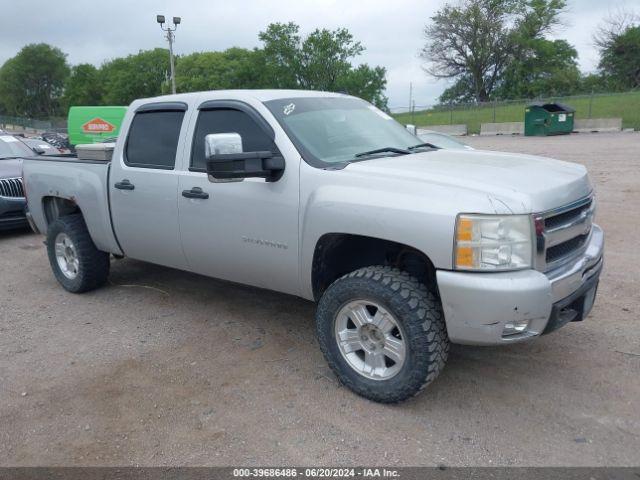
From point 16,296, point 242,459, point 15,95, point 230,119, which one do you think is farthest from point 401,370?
point 15,95

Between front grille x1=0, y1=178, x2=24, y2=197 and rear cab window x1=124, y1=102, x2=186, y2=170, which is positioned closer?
rear cab window x1=124, y1=102, x2=186, y2=170

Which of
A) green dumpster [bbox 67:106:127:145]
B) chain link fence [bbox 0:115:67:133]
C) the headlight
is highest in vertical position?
chain link fence [bbox 0:115:67:133]

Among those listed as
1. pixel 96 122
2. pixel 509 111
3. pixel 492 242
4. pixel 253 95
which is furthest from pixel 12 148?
pixel 509 111

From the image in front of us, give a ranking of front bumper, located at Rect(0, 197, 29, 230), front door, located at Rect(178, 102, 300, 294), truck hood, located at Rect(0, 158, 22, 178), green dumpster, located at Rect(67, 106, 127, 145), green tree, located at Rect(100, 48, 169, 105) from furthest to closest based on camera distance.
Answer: green tree, located at Rect(100, 48, 169, 105) < green dumpster, located at Rect(67, 106, 127, 145) < truck hood, located at Rect(0, 158, 22, 178) < front bumper, located at Rect(0, 197, 29, 230) < front door, located at Rect(178, 102, 300, 294)

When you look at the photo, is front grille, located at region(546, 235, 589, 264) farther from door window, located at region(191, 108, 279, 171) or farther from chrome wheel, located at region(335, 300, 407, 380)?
door window, located at region(191, 108, 279, 171)

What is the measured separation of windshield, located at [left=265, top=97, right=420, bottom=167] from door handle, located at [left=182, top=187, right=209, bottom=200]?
0.81 m

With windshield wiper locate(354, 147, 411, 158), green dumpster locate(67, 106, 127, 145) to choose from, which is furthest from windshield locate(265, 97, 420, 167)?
green dumpster locate(67, 106, 127, 145)

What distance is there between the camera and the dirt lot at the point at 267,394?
317cm

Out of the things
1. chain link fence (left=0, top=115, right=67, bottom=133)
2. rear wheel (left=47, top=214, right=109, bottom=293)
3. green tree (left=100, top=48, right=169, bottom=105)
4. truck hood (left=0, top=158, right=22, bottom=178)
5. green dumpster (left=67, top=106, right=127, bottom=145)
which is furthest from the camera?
green tree (left=100, top=48, right=169, bottom=105)

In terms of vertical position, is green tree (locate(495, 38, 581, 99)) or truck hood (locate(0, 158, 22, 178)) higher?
green tree (locate(495, 38, 581, 99))

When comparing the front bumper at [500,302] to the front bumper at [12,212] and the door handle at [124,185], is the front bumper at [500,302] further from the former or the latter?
the front bumper at [12,212]

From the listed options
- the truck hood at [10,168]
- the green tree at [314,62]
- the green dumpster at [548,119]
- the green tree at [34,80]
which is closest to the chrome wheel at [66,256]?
the truck hood at [10,168]

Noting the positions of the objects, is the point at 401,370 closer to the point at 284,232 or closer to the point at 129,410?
the point at 284,232

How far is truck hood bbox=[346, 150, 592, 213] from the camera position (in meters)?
3.20
